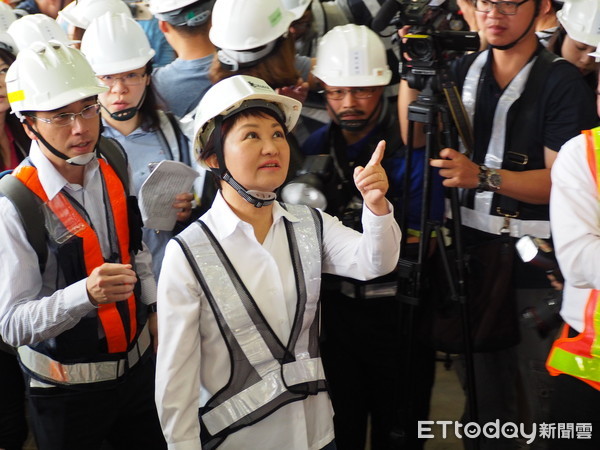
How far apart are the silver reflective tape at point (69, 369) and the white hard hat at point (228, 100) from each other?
838 millimetres

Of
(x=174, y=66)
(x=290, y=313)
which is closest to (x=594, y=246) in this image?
(x=290, y=313)

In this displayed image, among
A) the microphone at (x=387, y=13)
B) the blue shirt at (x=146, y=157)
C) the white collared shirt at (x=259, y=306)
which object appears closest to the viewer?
the white collared shirt at (x=259, y=306)

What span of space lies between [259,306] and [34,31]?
268 centimetres

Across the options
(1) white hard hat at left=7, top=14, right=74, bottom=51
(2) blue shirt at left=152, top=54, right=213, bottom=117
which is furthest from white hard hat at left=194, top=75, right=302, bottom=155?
(1) white hard hat at left=7, top=14, right=74, bottom=51

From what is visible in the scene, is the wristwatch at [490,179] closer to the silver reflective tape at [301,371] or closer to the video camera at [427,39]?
the video camera at [427,39]

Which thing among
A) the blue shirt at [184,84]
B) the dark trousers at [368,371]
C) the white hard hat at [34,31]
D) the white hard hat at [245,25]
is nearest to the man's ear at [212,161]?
the dark trousers at [368,371]

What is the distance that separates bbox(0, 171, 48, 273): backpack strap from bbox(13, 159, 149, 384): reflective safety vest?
35 mm

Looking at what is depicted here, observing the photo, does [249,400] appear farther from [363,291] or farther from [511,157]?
[511,157]

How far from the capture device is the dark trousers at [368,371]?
3084 millimetres

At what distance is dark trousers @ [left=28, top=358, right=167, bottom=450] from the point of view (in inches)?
103

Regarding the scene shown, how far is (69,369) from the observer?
2.61 meters

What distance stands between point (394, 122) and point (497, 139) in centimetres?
43

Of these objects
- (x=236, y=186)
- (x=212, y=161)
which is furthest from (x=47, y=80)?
(x=236, y=186)

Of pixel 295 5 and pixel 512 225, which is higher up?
pixel 295 5
